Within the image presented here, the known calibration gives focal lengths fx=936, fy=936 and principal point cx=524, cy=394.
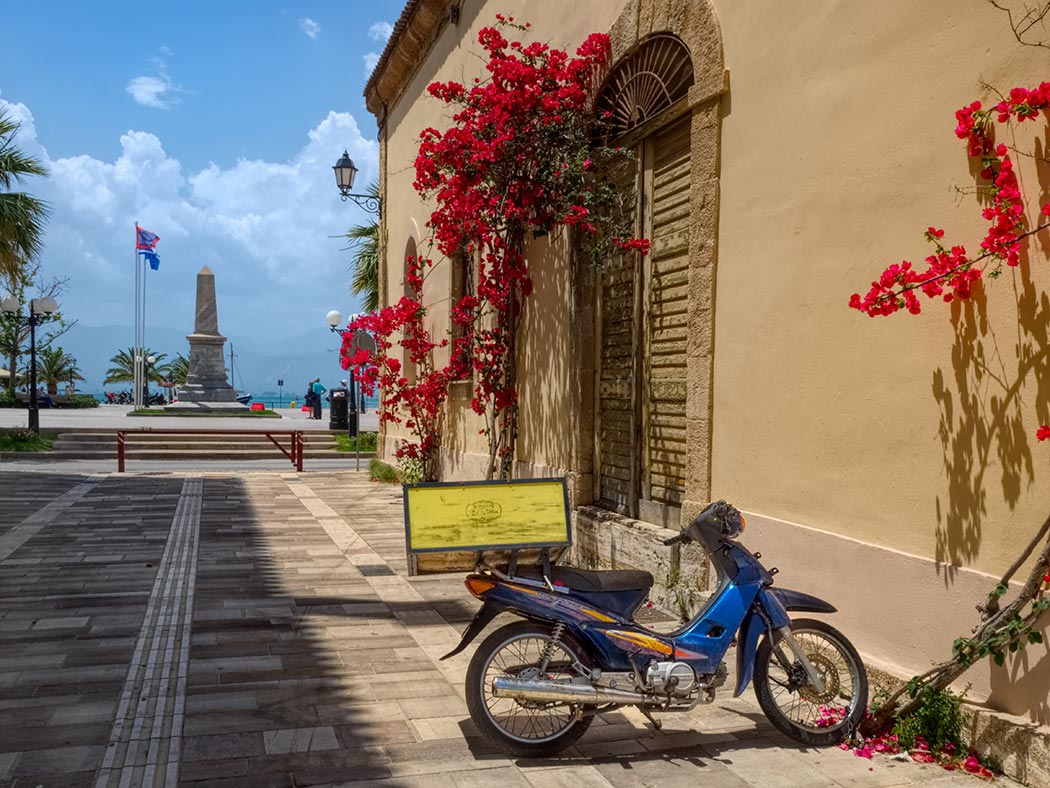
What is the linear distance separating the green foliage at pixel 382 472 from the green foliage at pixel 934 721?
12028 mm

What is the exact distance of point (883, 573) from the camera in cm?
454

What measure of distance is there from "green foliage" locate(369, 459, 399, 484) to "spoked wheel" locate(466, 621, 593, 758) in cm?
1159

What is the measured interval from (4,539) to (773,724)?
8.18 m

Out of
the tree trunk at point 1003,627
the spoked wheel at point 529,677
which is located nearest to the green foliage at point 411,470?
the spoked wheel at point 529,677

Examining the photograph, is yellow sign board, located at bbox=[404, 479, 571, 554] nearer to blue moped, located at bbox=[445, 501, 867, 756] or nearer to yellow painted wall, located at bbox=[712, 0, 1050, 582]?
blue moped, located at bbox=[445, 501, 867, 756]

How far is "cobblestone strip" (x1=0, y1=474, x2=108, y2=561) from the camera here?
30.0 ft

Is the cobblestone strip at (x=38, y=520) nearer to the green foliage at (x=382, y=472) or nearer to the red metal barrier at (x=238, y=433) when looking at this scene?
the red metal barrier at (x=238, y=433)

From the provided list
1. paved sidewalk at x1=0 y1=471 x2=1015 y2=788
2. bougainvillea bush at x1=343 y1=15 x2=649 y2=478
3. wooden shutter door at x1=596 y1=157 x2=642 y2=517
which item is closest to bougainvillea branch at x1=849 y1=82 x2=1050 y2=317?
paved sidewalk at x1=0 y1=471 x2=1015 y2=788

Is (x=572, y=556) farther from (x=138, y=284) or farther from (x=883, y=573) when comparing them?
(x=138, y=284)

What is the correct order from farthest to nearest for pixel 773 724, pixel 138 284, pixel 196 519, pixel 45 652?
pixel 138 284
pixel 196 519
pixel 45 652
pixel 773 724

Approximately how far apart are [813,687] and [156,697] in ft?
10.5

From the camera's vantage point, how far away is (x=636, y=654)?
412cm

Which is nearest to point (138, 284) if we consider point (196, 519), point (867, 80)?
point (196, 519)

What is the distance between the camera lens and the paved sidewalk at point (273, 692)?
384 cm
